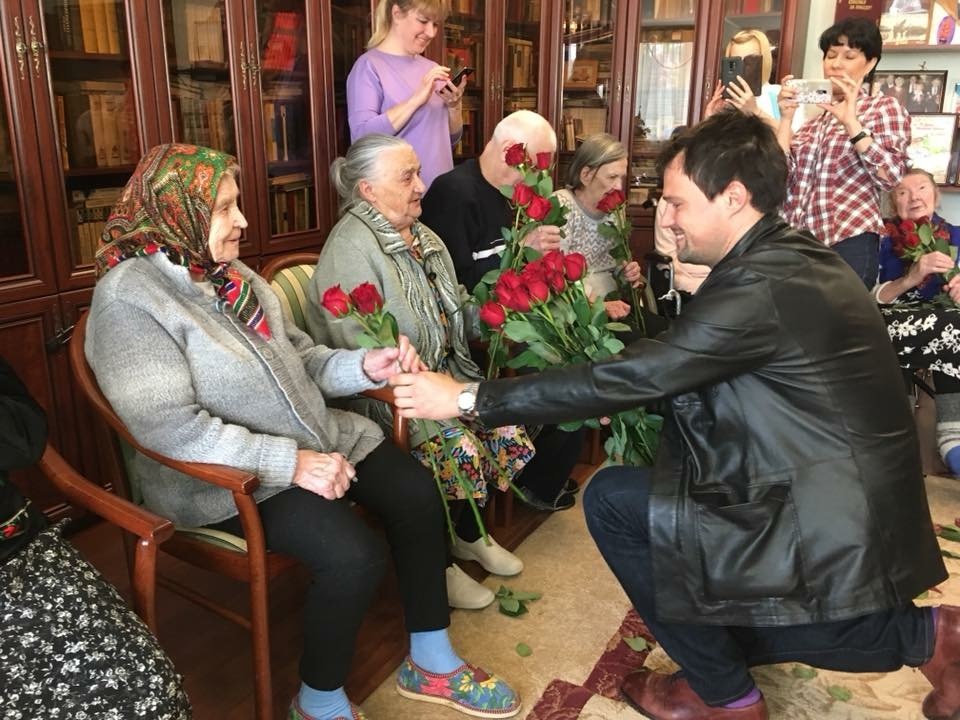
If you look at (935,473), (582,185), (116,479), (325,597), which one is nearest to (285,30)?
(582,185)

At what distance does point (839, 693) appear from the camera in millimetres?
1830

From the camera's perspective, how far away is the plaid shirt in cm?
284

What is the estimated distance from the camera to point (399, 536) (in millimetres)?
1739

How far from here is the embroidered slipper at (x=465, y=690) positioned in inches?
68.4

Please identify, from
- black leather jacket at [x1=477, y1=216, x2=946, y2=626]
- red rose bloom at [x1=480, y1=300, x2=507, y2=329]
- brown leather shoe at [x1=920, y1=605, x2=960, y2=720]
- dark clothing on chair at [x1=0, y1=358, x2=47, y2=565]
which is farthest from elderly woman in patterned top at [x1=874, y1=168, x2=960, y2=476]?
dark clothing on chair at [x1=0, y1=358, x2=47, y2=565]

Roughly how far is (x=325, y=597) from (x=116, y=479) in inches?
20.4

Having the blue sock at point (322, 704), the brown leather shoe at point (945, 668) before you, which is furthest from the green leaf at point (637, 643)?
the blue sock at point (322, 704)

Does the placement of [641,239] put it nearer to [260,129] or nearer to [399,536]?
[260,129]

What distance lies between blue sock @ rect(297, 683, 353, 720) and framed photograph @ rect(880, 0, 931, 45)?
3584 millimetres

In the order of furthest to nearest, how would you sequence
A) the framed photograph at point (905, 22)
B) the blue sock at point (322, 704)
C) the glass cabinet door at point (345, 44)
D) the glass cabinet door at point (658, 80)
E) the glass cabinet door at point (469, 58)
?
the glass cabinet door at point (658, 80) → the framed photograph at point (905, 22) → the glass cabinet door at point (469, 58) → the glass cabinet door at point (345, 44) → the blue sock at point (322, 704)

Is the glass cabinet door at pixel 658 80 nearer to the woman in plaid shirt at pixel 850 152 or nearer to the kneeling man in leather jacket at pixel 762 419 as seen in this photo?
the woman in plaid shirt at pixel 850 152

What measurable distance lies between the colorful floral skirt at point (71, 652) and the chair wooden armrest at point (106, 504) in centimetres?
10

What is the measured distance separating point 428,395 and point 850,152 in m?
2.11

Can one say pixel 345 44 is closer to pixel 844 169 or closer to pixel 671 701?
pixel 844 169
